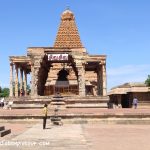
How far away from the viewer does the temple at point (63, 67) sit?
45.2 m

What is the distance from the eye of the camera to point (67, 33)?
7175cm

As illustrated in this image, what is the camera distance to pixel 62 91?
5572 centimetres

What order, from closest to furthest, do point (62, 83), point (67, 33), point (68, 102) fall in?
point (68, 102) → point (62, 83) → point (67, 33)

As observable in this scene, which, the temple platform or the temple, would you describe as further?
the temple

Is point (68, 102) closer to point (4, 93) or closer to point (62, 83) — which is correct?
point (62, 83)

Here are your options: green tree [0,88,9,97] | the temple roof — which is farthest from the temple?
green tree [0,88,9,97]

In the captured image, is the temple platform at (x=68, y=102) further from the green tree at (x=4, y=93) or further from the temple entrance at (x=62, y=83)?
the green tree at (x=4, y=93)

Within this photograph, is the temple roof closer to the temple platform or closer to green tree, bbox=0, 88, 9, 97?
the temple platform

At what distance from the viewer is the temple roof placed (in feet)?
227

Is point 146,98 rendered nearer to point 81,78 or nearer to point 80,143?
point 81,78

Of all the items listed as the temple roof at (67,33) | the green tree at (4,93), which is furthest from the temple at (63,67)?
the green tree at (4,93)

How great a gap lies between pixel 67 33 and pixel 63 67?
1448 centimetres

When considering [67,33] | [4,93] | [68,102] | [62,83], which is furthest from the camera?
[4,93]

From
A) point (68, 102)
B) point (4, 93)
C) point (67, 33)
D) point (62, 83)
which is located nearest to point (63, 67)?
point (62, 83)
